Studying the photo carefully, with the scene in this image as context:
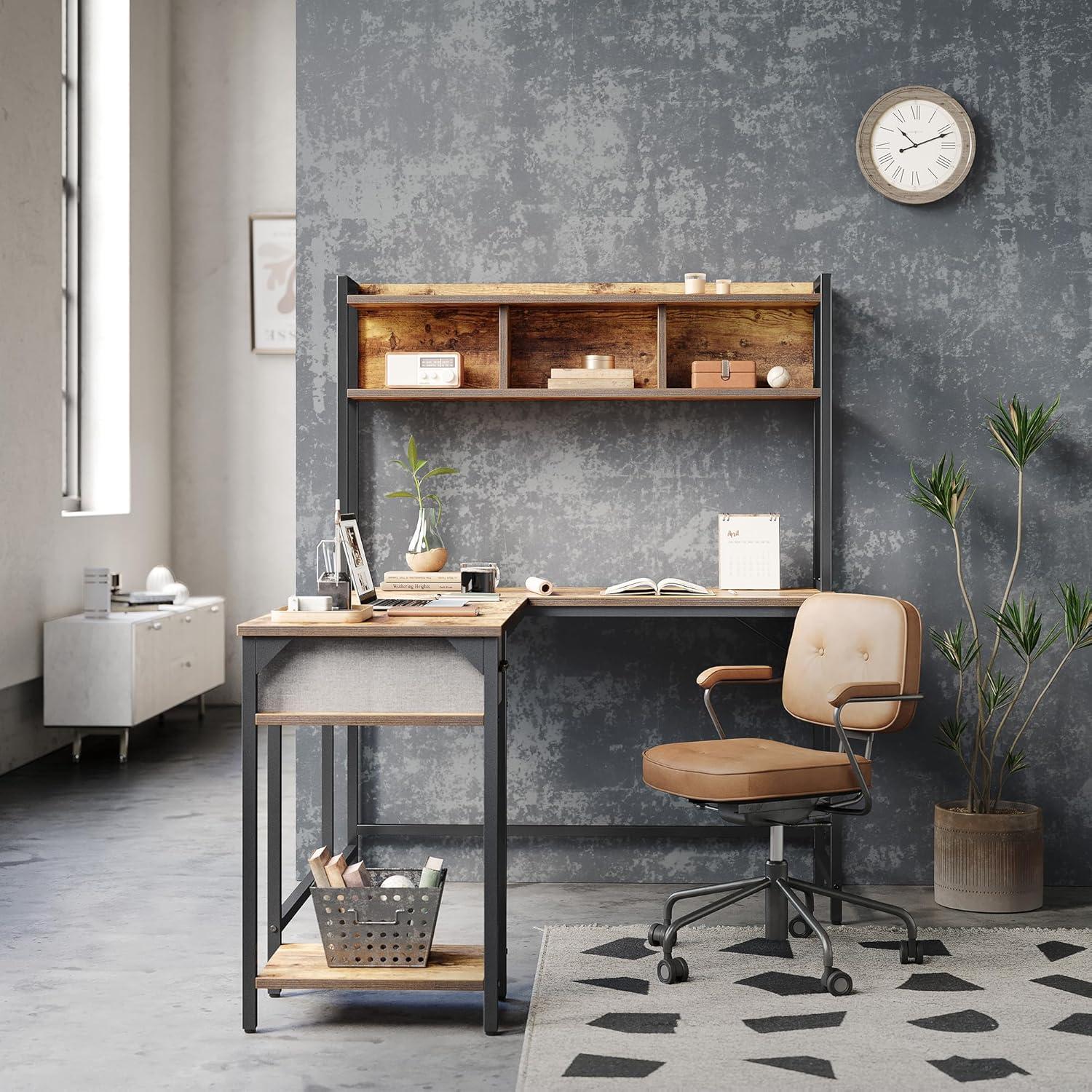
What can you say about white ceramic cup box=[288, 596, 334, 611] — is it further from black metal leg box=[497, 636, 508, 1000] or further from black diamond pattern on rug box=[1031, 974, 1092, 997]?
black diamond pattern on rug box=[1031, 974, 1092, 997]

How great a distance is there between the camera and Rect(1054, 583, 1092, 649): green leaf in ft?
13.1

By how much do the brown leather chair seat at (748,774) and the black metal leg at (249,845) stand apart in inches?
42.7

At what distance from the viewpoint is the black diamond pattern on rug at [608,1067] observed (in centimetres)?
273

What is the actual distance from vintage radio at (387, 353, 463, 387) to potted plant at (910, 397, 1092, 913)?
5.12 feet

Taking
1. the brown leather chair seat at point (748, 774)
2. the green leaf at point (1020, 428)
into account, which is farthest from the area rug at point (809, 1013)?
the green leaf at point (1020, 428)

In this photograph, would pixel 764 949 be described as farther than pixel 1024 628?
No

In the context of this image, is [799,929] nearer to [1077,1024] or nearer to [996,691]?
[1077,1024]

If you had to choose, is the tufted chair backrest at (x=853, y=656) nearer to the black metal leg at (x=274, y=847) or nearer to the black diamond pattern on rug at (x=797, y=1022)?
the black diamond pattern on rug at (x=797, y=1022)

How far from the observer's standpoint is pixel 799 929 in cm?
373

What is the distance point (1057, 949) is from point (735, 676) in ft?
3.84

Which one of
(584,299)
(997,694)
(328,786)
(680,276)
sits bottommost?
(328,786)

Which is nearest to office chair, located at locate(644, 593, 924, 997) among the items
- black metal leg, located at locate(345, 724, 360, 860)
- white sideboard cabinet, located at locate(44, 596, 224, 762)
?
black metal leg, located at locate(345, 724, 360, 860)

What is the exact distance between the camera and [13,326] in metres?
6.20

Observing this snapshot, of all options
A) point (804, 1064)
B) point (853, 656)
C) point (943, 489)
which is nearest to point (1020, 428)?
point (943, 489)
